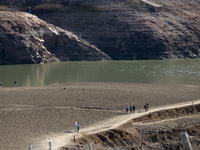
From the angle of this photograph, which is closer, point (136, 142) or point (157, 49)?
point (136, 142)

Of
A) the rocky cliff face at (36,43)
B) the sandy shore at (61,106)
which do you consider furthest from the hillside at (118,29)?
the sandy shore at (61,106)

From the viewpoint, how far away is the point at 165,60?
112m

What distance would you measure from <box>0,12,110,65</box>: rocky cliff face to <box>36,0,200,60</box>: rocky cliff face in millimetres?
6714

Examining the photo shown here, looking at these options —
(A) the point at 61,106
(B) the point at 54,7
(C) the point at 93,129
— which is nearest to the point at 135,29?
(B) the point at 54,7

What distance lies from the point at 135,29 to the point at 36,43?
123 feet

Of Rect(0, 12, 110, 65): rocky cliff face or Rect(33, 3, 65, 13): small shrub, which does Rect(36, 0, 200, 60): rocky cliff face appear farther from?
Rect(0, 12, 110, 65): rocky cliff face

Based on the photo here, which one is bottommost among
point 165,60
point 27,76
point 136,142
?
point 136,142

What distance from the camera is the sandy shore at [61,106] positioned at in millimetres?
28609

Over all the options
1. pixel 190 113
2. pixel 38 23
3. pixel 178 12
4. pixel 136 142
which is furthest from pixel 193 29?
pixel 136 142

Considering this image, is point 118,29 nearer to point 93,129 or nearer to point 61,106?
point 61,106

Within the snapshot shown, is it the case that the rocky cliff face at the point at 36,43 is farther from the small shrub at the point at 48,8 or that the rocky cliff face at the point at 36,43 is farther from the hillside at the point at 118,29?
the small shrub at the point at 48,8

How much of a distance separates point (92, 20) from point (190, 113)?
91051mm

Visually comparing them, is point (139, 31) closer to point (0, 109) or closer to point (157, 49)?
point (157, 49)

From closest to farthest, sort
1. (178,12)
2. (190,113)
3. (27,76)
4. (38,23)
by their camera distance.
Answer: (190,113)
(27,76)
(38,23)
(178,12)
